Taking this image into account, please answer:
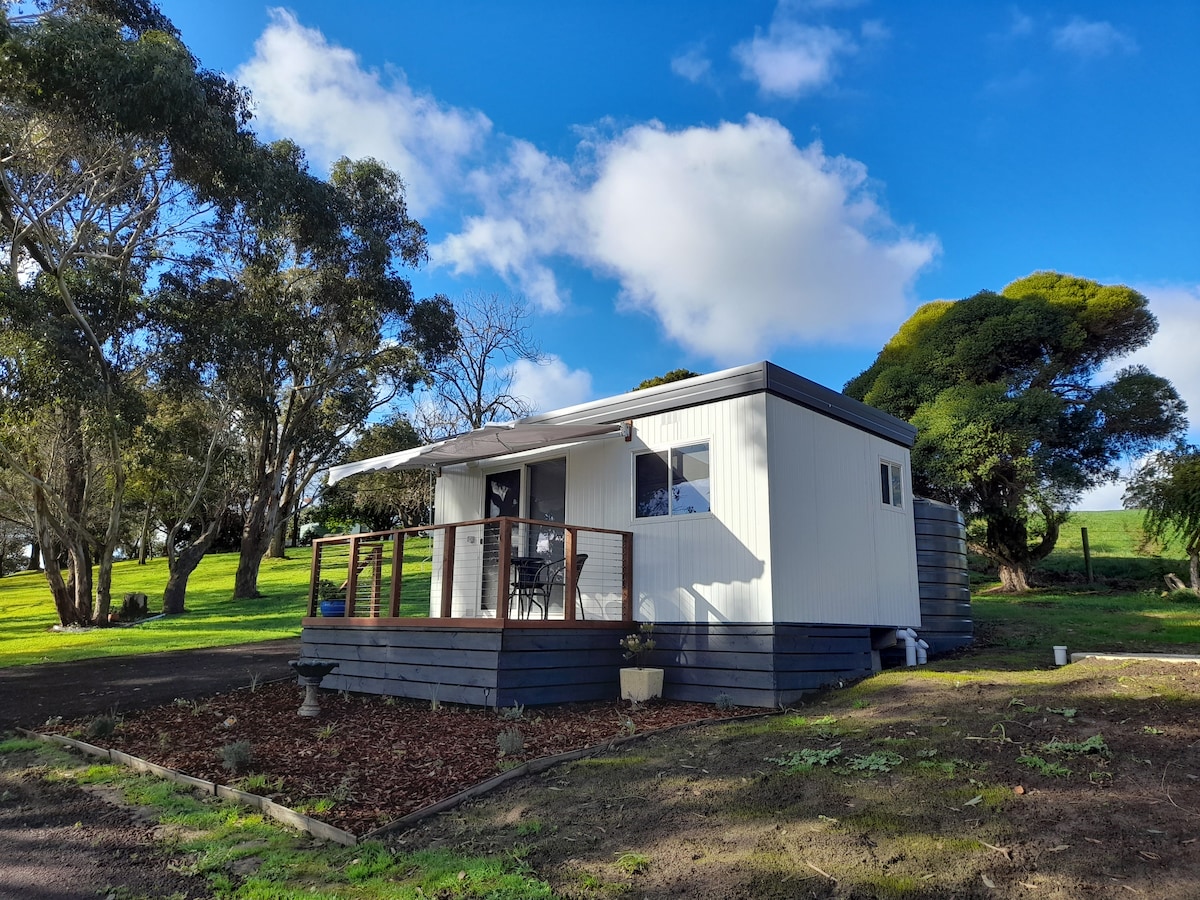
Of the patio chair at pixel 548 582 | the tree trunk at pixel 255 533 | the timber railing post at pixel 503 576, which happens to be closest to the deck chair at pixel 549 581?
the patio chair at pixel 548 582

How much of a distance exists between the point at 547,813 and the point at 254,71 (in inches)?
665

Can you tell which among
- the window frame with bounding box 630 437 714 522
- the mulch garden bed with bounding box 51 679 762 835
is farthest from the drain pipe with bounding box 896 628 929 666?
the window frame with bounding box 630 437 714 522

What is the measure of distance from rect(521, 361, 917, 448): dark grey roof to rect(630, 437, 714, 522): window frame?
0.43 m

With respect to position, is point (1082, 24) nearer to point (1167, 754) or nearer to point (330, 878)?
point (1167, 754)

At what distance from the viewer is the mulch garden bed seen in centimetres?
539

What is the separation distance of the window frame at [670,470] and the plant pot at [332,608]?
410 centimetres

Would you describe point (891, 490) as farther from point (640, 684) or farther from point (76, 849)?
point (76, 849)

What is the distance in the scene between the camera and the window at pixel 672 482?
8625mm

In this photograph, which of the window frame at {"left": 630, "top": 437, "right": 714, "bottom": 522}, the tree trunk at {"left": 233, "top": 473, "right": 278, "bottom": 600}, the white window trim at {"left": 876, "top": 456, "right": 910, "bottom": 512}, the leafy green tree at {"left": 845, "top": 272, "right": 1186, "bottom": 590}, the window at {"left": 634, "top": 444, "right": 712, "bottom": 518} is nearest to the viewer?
the window frame at {"left": 630, "top": 437, "right": 714, "bottom": 522}

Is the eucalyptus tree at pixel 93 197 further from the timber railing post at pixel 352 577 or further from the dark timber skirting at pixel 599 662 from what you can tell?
the dark timber skirting at pixel 599 662

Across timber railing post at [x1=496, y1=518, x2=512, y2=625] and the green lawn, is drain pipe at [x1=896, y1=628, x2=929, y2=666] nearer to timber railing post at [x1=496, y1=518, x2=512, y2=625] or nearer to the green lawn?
timber railing post at [x1=496, y1=518, x2=512, y2=625]

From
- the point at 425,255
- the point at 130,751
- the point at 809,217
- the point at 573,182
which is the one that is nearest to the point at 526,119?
Answer: the point at 573,182

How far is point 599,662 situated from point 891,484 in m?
4.68

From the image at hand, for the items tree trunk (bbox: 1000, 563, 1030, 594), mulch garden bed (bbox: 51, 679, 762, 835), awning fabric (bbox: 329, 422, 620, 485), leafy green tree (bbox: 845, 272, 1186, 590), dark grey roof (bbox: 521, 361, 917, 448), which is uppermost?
leafy green tree (bbox: 845, 272, 1186, 590)
